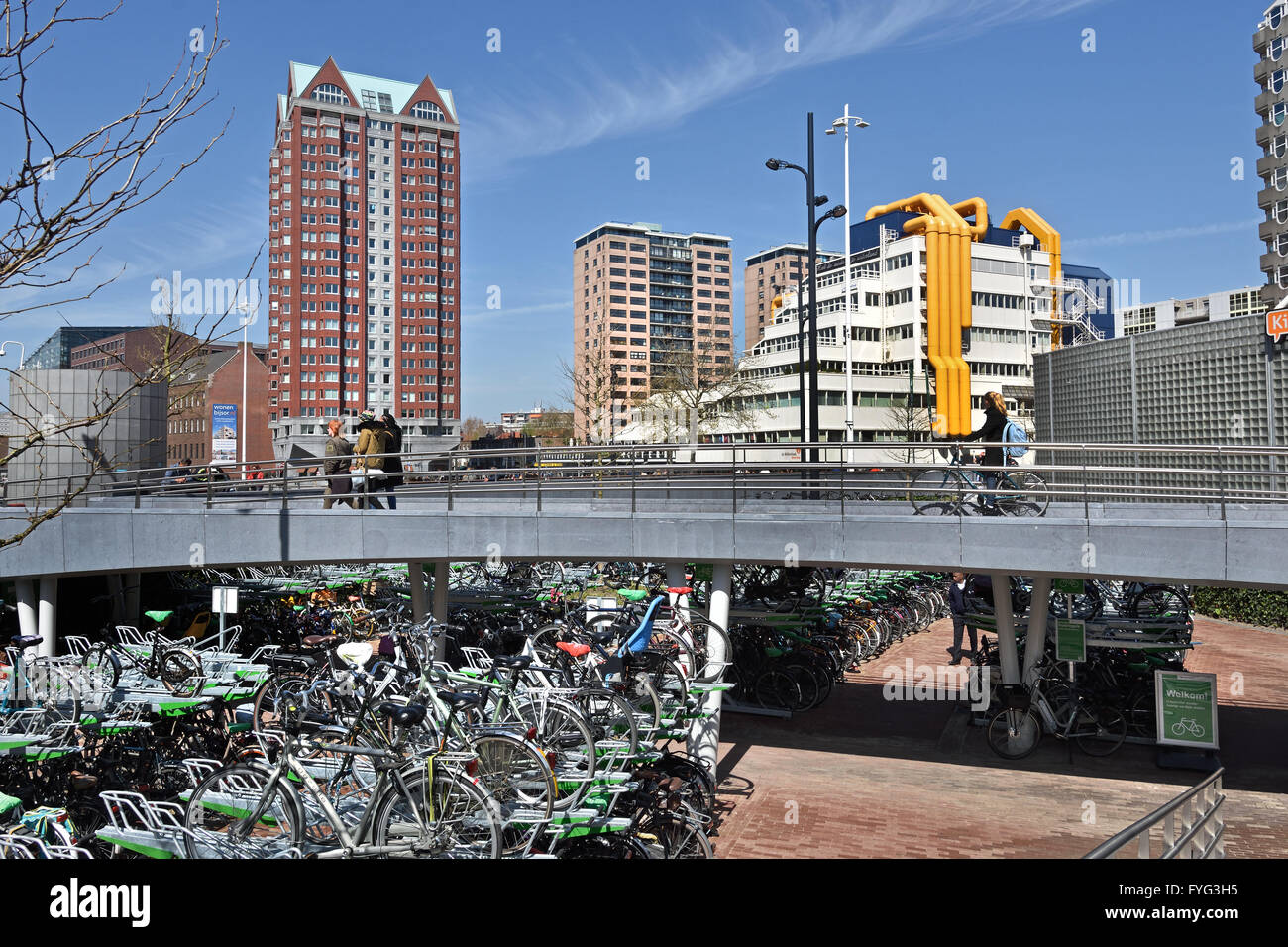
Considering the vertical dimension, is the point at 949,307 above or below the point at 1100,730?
above

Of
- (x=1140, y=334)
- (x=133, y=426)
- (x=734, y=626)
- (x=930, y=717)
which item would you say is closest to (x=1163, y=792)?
(x=930, y=717)

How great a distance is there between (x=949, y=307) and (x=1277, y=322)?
1706 inches

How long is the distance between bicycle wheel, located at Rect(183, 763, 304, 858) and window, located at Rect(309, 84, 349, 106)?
111130 mm

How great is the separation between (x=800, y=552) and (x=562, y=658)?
296 centimetres

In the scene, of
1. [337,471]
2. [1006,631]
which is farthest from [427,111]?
[1006,631]

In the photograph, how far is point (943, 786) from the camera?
40.5ft

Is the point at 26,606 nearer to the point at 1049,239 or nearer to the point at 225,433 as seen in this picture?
the point at 225,433

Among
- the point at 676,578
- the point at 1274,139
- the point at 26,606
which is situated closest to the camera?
the point at 676,578

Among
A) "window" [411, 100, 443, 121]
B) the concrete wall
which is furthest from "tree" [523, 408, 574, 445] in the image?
the concrete wall

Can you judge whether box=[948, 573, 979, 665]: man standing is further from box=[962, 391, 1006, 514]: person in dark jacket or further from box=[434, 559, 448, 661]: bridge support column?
box=[434, 559, 448, 661]: bridge support column

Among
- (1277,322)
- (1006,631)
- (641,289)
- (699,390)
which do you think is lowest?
(1006,631)

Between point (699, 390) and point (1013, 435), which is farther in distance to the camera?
point (699, 390)

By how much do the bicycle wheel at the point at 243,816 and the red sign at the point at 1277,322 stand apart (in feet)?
60.9
